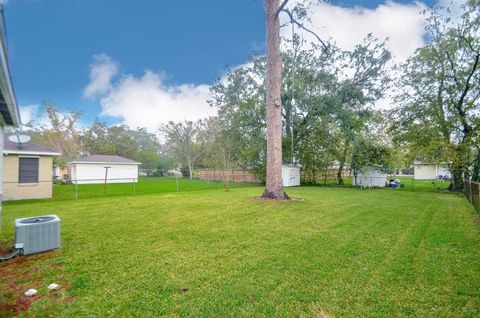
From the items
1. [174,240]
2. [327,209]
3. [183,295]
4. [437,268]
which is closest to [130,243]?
[174,240]

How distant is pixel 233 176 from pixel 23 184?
16.8 metres

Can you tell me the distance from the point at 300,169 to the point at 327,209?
12.7 m

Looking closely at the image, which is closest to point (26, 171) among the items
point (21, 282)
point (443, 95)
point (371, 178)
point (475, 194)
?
point (21, 282)

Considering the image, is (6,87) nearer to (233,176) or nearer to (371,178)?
(371,178)

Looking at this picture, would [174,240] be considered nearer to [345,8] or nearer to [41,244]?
[41,244]

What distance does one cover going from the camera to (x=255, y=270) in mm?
3074

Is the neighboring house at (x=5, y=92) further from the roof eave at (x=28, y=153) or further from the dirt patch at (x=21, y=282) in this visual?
the roof eave at (x=28, y=153)

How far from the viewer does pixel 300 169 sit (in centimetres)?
2014

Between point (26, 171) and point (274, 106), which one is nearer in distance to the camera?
point (274, 106)

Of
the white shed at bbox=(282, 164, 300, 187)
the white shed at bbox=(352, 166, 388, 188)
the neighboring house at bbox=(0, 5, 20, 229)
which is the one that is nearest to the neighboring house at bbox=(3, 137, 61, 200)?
the neighboring house at bbox=(0, 5, 20, 229)

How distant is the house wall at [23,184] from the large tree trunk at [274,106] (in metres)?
11.0

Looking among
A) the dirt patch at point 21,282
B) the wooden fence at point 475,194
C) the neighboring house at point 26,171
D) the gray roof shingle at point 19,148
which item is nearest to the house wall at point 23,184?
the neighboring house at point 26,171

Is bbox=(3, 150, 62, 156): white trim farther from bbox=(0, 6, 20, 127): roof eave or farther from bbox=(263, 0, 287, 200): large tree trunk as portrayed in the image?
bbox=(263, 0, 287, 200): large tree trunk

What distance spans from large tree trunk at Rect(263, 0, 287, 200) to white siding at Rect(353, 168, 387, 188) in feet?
40.5
